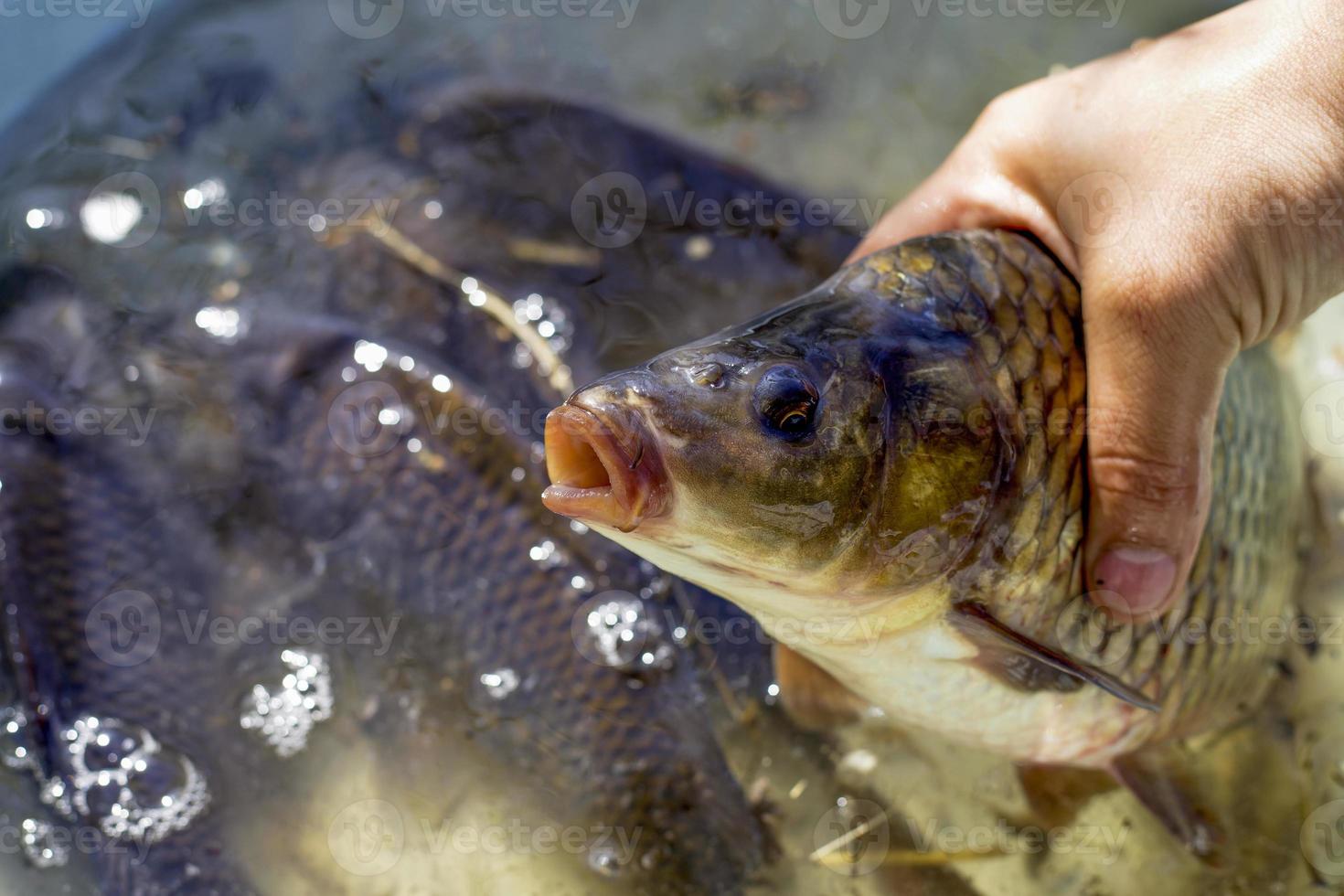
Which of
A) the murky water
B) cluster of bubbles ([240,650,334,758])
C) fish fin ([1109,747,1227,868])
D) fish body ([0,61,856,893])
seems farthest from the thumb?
cluster of bubbles ([240,650,334,758])

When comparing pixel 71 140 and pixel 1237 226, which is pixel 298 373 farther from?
pixel 1237 226

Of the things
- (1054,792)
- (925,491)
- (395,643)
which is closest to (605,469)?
(925,491)

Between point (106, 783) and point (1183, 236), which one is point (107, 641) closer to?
point (106, 783)

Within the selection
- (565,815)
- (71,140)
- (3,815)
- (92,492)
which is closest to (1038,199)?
(565,815)

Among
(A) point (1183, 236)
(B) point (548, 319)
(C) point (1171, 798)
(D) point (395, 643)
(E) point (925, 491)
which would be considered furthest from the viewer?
(B) point (548, 319)

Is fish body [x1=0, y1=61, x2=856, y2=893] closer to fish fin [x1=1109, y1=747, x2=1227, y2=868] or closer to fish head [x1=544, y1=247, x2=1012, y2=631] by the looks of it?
fish fin [x1=1109, y1=747, x2=1227, y2=868]

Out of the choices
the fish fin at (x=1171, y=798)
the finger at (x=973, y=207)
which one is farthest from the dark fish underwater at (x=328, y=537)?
the finger at (x=973, y=207)

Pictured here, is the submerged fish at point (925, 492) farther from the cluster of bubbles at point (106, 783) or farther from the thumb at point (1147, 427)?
the cluster of bubbles at point (106, 783)
